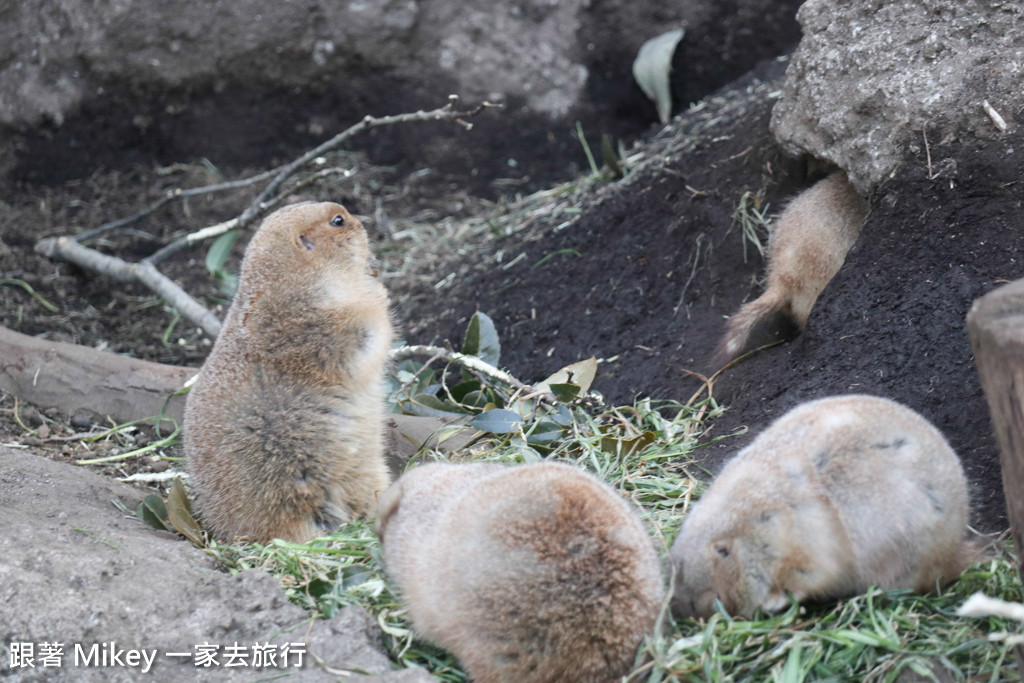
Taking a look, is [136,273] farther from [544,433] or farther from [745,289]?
[745,289]

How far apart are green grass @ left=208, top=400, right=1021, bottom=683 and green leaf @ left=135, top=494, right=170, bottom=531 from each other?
49 centimetres

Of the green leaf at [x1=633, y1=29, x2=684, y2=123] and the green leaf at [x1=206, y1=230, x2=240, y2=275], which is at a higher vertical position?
the green leaf at [x1=633, y1=29, x2=684, y2=123]

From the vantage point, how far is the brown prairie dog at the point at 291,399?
4.54 meters

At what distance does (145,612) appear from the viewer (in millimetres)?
3709

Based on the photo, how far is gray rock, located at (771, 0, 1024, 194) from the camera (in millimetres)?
5277

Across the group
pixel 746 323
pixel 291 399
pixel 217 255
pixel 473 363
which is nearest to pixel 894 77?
pixel 746 323

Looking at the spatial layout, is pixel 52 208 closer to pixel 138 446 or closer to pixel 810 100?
pixel 138 446

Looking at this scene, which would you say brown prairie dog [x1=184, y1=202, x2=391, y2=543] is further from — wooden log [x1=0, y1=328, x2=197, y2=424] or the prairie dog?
the prairie dog

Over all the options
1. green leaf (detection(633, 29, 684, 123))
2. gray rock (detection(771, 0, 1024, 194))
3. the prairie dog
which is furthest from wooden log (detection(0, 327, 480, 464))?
green leaf (detection(633, 29, 684, 123))

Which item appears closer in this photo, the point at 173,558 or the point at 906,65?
the point at 173,558

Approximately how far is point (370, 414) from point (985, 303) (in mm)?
2775

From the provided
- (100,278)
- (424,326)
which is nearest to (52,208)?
(100,278)

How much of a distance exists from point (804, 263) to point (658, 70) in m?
4.18

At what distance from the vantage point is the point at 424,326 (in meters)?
7.71
